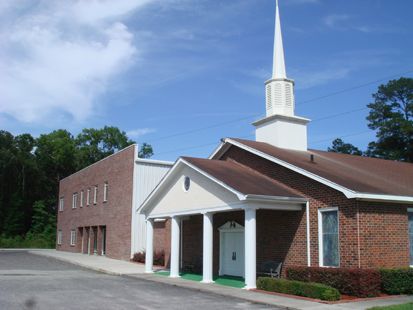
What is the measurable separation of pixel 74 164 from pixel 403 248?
2391 inches

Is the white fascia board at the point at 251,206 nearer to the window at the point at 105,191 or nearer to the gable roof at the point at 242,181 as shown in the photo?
the gable roof at the point at 242,181

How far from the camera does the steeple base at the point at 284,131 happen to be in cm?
2362

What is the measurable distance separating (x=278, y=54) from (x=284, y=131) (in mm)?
4240

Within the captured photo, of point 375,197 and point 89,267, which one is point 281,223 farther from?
point 89,267

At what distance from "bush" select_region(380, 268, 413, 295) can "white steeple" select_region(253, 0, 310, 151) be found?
29.9ft

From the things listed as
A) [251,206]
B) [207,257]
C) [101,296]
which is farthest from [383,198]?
[101,296]

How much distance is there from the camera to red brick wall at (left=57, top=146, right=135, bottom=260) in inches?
1298

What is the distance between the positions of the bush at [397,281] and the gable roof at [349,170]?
2279 mm

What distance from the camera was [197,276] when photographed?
22.2 metres

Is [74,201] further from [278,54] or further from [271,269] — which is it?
[271,269]

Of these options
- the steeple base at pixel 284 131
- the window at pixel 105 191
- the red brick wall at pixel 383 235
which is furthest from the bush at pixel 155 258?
the red brick wall at pixel 383 235

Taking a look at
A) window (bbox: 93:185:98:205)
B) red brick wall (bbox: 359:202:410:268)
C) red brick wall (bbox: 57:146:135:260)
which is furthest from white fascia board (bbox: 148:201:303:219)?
window (bbox: 93:185:98:205)

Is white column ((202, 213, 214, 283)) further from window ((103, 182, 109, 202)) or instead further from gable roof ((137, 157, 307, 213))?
window ((103, 182, 109, 202))

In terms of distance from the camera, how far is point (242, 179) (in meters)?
19.4
